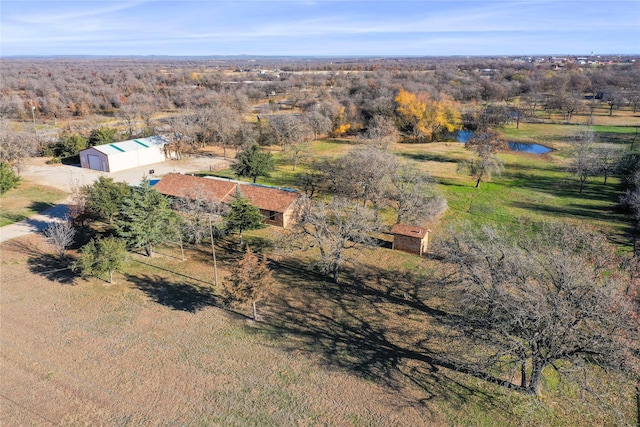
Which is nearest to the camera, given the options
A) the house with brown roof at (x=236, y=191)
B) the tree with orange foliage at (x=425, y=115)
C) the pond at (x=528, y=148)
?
the house with brown roof at (x=236, y=191)

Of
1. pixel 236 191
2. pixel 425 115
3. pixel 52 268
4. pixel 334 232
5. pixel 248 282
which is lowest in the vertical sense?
pixel 52 268

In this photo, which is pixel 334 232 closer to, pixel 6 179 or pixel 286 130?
pixel 6 179

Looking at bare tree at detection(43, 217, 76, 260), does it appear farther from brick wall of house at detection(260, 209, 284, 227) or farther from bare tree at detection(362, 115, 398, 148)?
bare tree at detection(362, 115, 398, 148)

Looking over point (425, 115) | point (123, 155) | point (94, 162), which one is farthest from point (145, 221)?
point (425, 115)

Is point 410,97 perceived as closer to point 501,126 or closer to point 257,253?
point 501,126

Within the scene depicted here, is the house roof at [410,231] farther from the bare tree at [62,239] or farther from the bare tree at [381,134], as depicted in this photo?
the bare tree at [62,239]

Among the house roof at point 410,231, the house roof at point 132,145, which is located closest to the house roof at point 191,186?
the house roof at point 410,231

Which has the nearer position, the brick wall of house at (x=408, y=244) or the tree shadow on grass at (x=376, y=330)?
the tree shadow on grass at (x=376, y=330)

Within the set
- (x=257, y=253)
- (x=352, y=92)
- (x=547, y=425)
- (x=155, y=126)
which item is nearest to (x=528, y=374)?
(x=547, y=425)
